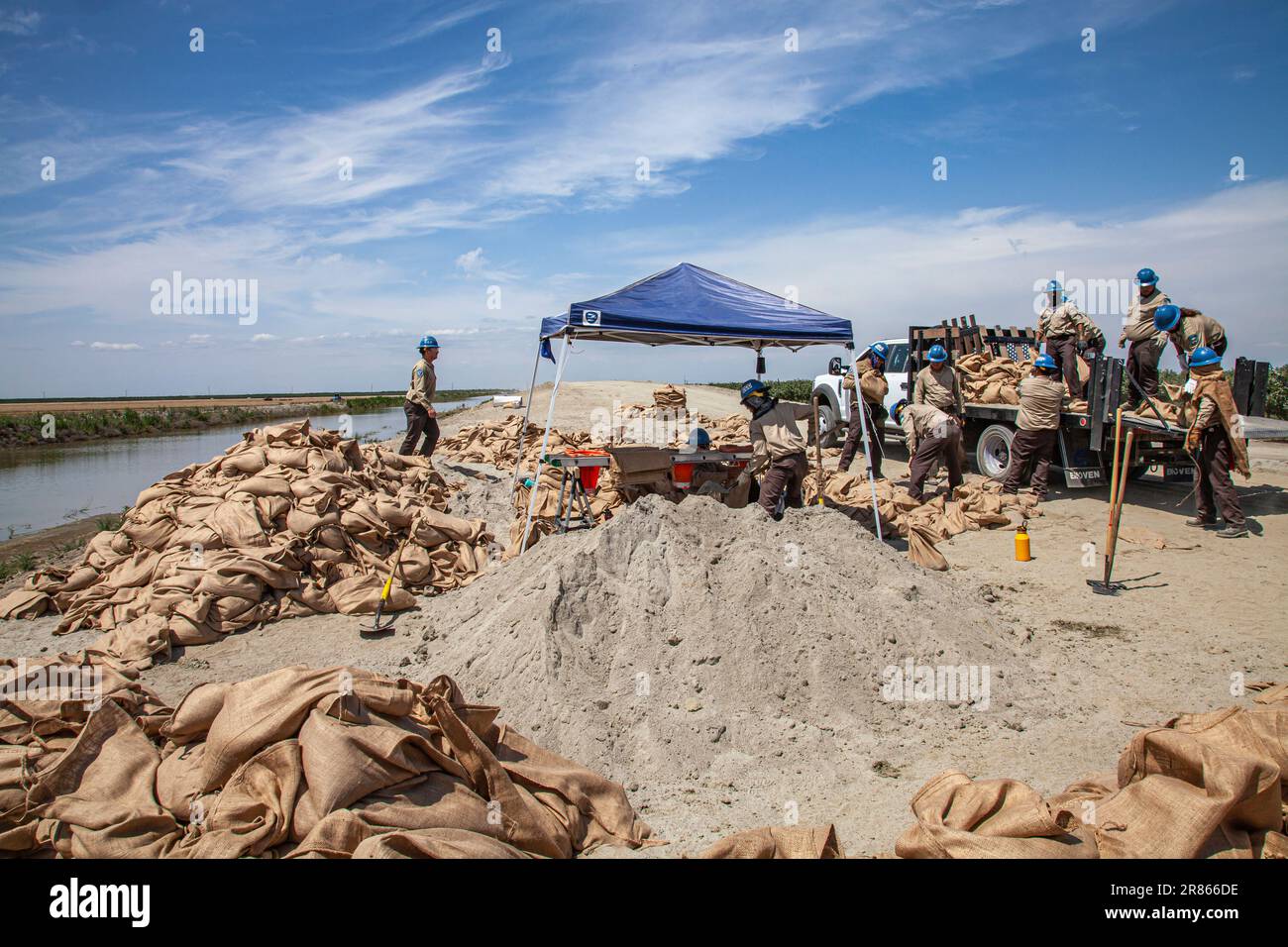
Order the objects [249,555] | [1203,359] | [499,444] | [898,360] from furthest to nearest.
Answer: [499,444]
[898,360]
[1203,359]
[249,555]

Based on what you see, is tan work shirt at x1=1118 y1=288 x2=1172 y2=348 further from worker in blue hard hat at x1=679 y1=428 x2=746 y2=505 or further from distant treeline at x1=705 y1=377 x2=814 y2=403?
distant treeline at x1=705 y1=377 x2=814 y2=403

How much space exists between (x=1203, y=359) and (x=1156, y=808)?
7.33 metres

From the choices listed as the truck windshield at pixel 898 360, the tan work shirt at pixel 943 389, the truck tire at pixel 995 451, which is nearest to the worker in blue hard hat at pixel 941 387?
the tan work shirt at pixel 943 389

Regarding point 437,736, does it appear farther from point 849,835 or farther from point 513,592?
point 513,592

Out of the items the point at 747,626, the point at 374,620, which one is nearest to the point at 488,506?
the point at 374,620

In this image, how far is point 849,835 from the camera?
3.58 meters

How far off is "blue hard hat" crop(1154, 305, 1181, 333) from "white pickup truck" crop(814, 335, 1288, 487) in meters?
0.80

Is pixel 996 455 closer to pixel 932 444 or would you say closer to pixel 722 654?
pixel 932 444

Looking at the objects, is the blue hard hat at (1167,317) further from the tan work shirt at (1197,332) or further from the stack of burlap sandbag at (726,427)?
the stack of burlap sandbag at (726,427)

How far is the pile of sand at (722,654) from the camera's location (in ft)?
14.4

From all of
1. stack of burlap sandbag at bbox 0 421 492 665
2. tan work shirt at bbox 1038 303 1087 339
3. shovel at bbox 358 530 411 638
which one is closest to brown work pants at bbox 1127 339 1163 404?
tan work shirt at bbox 1038 303 1087 339

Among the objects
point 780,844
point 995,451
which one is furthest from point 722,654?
point 995,451

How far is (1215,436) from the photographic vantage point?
846 cm

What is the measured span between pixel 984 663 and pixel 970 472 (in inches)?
310
